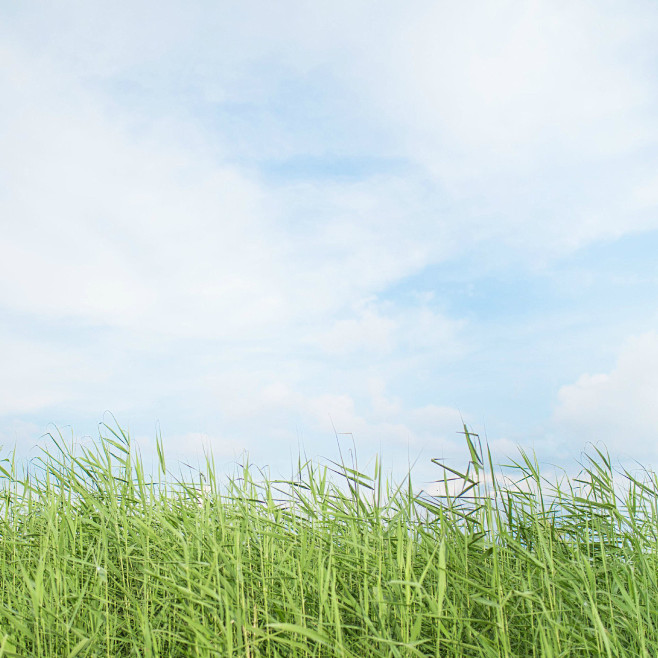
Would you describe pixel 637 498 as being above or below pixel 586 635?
above

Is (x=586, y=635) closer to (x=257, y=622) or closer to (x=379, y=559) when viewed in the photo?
(x=379, y=559)

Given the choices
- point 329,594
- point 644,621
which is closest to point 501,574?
point 644,621

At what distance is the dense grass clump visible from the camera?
10.4 feet

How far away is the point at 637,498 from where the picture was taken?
4516 millimetres

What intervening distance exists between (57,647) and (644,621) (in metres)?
3.33

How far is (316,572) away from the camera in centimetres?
347

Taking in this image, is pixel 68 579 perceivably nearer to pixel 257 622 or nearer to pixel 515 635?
pixel 257 622

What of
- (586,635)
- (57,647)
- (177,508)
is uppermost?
(177,508)

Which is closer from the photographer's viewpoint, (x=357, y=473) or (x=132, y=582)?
(x=132, y=582)

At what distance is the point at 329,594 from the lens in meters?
3.48

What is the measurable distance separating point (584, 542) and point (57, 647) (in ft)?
11.2

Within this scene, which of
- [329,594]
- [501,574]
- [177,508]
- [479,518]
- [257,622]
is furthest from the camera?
[177,508]

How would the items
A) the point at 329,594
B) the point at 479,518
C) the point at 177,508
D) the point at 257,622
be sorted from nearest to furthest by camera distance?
the point at 257,622 < the point at 329,594 < the point at 479,518 < the point at 177,508

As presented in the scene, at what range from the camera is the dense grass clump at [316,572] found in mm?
3166
